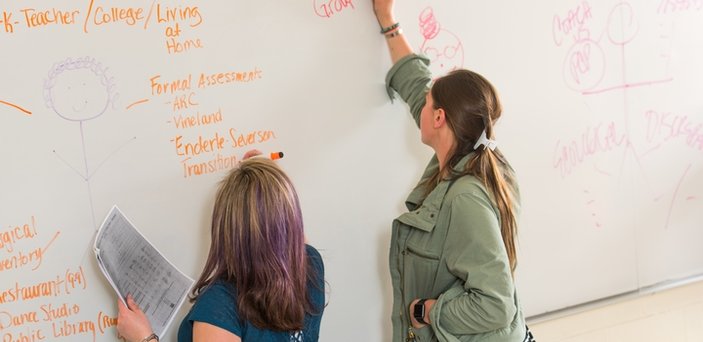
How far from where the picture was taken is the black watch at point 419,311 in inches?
69.6

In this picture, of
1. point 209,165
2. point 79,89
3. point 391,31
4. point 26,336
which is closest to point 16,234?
point 26,336

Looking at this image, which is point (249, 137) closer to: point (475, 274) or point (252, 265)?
point (252, 265)

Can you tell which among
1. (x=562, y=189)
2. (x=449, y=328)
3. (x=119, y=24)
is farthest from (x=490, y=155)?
(x=119, y=24)

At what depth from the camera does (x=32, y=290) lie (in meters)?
1.66

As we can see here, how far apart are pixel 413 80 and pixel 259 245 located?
0.68m

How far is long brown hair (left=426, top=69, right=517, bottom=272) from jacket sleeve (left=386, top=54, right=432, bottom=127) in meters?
0.16

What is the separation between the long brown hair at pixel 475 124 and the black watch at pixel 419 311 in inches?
9.4

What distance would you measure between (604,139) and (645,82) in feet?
0.74

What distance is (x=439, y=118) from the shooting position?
1763 millimetres

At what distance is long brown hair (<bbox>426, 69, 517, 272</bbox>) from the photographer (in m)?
1.72

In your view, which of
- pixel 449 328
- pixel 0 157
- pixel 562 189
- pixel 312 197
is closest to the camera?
pixel 0 157

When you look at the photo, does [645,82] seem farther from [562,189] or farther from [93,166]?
[93,166]

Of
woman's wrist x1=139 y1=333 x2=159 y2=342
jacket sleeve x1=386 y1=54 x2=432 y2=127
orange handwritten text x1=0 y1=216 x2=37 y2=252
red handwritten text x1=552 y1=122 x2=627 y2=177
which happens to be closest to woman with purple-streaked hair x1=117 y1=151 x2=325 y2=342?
woman's wrist x1=139 y1=333 x2=159 y2=342

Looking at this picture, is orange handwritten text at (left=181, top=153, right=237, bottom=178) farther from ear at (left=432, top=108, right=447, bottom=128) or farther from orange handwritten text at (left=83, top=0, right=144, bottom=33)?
ear at (left=432, top=108, right=447, bottom=128)
